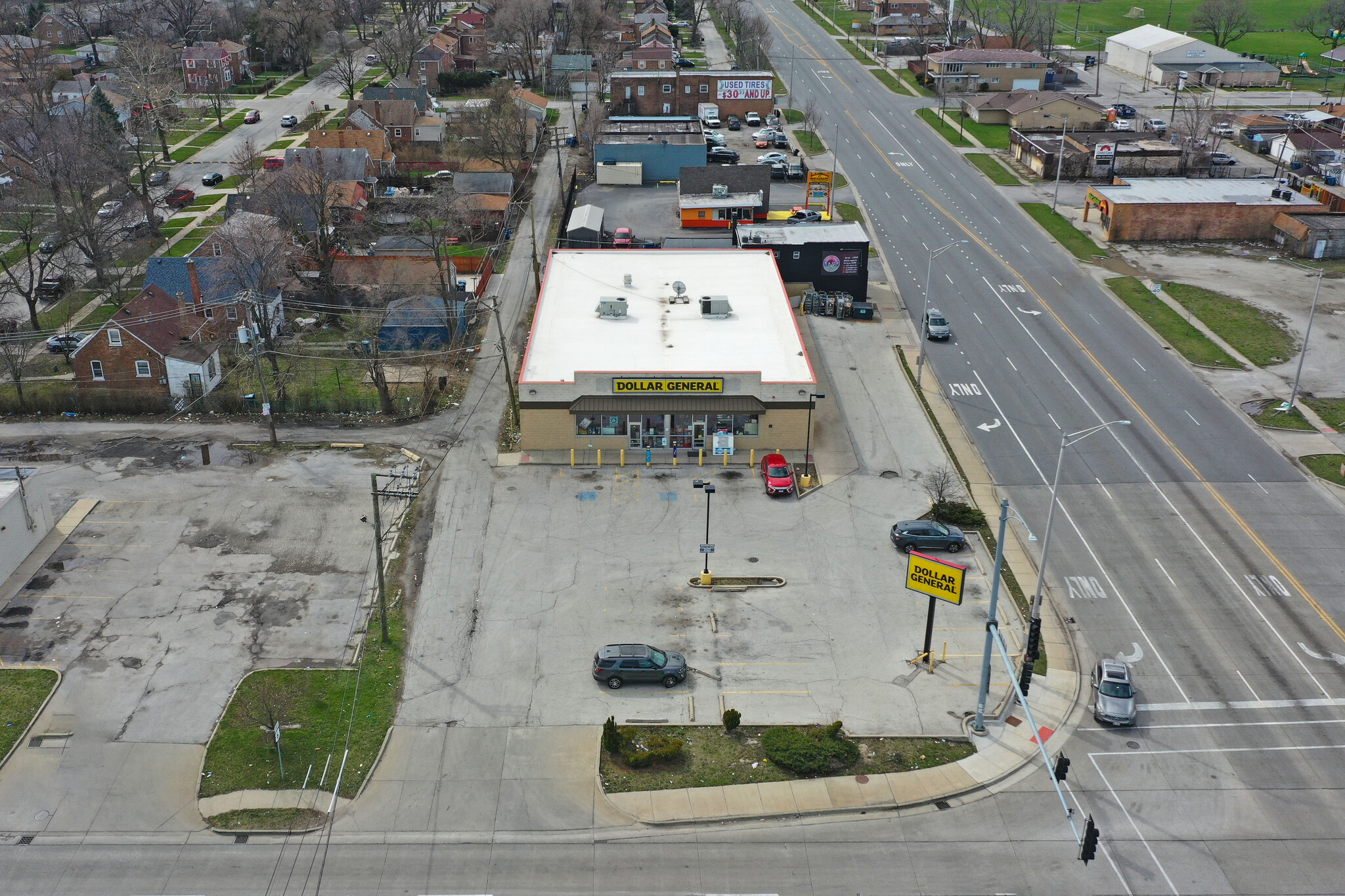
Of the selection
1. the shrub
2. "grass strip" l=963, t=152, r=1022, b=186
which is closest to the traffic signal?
the shrub

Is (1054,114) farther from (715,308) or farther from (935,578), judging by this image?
(935,578)

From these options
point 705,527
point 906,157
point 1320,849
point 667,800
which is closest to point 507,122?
point 906,157

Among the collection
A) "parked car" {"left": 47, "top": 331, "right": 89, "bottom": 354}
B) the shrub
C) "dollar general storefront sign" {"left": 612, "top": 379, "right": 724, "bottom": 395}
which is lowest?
the shrub

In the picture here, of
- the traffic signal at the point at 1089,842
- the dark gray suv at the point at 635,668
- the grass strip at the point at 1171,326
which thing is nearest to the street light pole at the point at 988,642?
the traffic signal at the point at 1089,842

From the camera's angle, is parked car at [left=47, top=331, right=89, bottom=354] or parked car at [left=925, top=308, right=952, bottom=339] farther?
parked car at [left=925, top=308, right=952, bottom=339]

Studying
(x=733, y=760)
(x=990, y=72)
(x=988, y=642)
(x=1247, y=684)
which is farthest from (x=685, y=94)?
(x=733, y=760)

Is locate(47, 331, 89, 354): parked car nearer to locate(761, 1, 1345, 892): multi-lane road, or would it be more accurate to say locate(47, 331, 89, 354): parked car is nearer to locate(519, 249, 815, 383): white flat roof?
locate(519, 249, 815, 383): white flat roof

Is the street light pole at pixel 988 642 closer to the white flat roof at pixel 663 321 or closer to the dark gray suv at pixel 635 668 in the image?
the dark gray suv at pixel 635 668
